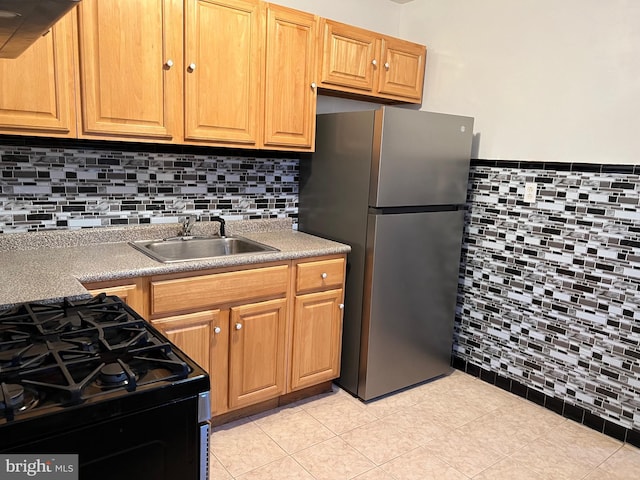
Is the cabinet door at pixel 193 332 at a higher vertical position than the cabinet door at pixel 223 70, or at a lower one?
lower

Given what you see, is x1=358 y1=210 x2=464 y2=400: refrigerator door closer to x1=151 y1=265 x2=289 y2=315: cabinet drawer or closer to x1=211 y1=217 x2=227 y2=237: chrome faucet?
x1=151 y1=265 x2=289 y2=315: cabinet drawer

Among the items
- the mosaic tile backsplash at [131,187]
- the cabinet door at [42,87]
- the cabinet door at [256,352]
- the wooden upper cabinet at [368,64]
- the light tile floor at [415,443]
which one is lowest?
the light tile floor at [415,443]

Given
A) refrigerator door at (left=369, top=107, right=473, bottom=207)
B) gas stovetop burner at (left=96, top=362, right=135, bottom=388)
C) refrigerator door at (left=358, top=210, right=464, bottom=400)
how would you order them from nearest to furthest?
gas stovetop burner at (left=96, top=362, right=135, bottom=388), refrigerator door at (left=369, top=107, right=473, bottom=207), refrigerator door at (left=358, top=210, right=464, bottom=400)

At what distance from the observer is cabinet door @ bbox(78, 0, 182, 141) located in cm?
197

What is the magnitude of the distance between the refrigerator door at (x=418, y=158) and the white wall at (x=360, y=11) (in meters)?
0.96

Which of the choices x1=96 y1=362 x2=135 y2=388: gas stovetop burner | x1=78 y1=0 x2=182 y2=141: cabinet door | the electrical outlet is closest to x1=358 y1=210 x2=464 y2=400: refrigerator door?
the electrical outlet

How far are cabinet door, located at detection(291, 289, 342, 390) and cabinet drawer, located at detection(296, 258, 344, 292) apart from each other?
0.15 feet

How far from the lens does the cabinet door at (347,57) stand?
103 inches

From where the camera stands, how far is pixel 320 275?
8.14ft

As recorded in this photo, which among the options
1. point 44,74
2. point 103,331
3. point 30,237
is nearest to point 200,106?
point 44,74

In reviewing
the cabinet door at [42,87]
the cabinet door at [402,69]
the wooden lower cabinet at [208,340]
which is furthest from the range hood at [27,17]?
the cabinet door at [402,69]

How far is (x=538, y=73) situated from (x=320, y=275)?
1622 mm

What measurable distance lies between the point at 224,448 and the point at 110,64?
1758 mm
